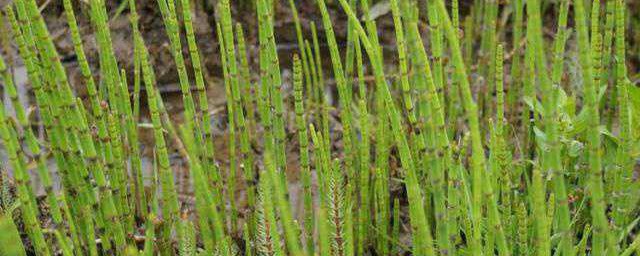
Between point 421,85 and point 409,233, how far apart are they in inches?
34.1

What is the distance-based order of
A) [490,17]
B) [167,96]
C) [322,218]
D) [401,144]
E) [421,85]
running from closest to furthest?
[322,218] < [421,85] < [401,144] < [490,17] < [167,96]

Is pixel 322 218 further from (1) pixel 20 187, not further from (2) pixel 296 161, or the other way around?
(2) pixel 296 161

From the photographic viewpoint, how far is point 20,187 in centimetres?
110

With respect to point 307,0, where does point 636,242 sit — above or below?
below

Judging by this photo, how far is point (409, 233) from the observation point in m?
1.80

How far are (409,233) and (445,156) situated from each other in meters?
0.65

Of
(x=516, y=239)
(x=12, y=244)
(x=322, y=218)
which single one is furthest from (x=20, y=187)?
(x=516, y=239)

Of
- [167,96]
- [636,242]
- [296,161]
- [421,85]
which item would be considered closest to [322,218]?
[421,85]

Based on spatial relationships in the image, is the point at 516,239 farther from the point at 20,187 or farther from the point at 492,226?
the point at 20,187

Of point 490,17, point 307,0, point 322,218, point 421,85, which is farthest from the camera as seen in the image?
point 307,0

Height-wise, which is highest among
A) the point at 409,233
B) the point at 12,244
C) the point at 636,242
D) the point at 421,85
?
the point at 421,85

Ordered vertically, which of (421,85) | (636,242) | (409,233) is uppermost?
(421,85)

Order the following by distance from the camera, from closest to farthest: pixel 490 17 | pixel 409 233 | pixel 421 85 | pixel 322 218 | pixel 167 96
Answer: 1. pixel 322 218
2. pixel 421 85
3. pixel 409 233
4. pixel 490 17
5. pixel 167 96

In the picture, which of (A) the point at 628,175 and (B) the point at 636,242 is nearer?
(B) the point at 636,242
